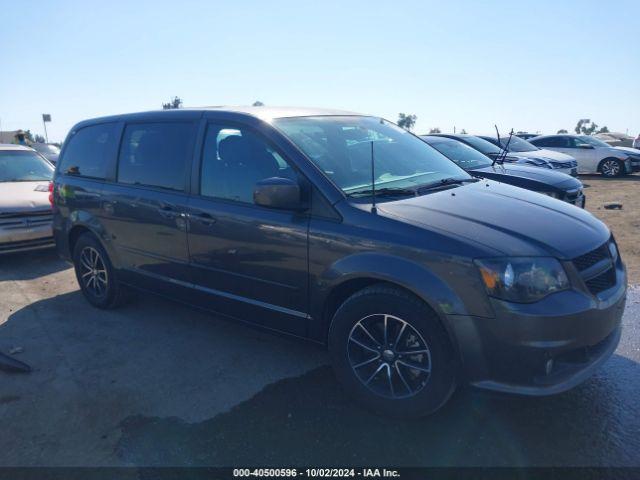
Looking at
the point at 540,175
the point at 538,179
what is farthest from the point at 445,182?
the point at 540,175

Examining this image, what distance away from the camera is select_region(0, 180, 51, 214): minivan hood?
6643mm

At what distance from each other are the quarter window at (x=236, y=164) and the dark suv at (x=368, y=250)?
0.01 meters

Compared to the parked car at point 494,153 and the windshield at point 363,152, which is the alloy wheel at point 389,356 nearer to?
the windshield at point 363,152

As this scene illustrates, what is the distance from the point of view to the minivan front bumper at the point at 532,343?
2502 millimetres

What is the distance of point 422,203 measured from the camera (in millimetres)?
3105

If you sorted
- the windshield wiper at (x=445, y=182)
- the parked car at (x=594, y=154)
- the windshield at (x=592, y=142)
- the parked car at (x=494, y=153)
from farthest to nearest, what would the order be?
the windshield at (x=592, y=142) → the parked car at (x=594, y=154) → the parked car at (x=494, y=153) → the windshield wiper at (x=445, y=182)

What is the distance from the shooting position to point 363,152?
12.0ft

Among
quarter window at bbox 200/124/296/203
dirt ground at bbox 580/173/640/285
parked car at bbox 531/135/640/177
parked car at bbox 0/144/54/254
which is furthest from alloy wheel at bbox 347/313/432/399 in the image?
parked car at bbox 531/135/640/177

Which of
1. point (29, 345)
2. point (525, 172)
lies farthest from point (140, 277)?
point (525, 172)

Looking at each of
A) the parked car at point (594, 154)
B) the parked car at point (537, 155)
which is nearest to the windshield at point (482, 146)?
the parked car at point (537, 155)

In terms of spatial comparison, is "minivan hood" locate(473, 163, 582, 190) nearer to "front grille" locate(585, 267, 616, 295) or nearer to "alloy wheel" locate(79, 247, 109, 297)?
"front grille" locate(585, 267, 616, 295)

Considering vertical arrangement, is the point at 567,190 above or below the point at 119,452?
above

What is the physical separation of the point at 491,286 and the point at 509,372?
0.46 m

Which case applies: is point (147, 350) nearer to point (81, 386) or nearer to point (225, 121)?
point (81, 386)
